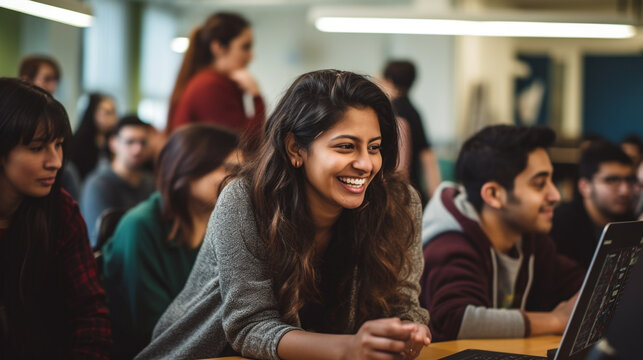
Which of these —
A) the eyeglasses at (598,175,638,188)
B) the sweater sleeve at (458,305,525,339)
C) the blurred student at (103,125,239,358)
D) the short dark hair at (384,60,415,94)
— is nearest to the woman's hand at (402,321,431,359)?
the sweater sleeve at (458,305,525,339)

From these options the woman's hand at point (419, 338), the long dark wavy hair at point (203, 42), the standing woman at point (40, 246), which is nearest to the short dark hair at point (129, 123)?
the long dark wavy hair at point (203, 42)

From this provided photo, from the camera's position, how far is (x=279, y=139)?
1.59 metres

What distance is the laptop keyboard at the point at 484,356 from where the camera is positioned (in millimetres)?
1499

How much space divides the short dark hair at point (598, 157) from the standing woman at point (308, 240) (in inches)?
76.0

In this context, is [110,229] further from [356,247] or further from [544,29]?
[544,29]

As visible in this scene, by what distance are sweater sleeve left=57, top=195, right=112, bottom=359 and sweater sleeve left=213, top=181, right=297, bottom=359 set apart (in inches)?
16.1

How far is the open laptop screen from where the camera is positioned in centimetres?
120

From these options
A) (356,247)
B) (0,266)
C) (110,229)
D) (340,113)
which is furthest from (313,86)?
(110,229)

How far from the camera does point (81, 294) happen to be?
5.84ft

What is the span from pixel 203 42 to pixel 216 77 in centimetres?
22

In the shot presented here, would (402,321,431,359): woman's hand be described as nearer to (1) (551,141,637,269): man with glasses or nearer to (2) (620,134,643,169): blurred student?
(1) (551,141,637,269): man with glasses

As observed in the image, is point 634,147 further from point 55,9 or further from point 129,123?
point 55,9

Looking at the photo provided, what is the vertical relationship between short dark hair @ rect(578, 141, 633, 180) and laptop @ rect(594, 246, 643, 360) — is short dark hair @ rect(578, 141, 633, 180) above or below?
above

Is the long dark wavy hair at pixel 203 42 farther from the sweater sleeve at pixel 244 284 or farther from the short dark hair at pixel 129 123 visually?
the sweater sleeve at pixel 244 284
